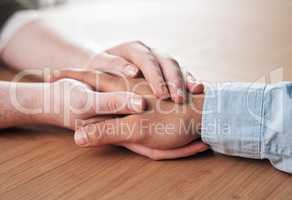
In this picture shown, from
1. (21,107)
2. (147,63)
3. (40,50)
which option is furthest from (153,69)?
(40,50)

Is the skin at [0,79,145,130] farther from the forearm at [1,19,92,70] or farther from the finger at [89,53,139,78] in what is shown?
the forearm at [1,19,92,70]

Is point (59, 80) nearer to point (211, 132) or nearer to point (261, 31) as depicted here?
point (211, 132)

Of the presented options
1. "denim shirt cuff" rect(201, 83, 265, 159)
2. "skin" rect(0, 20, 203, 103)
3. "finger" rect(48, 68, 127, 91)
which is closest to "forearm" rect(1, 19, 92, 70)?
"skin" rect(0, 20, 203, 103)

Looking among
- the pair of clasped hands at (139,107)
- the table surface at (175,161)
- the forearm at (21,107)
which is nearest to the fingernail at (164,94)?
the pair of clasped hands at (139,107)

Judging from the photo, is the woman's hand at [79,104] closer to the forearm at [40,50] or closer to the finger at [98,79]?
the finger at [98,79]

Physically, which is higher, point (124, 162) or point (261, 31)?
point (261, 31)

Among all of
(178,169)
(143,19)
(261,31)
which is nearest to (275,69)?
(261,31)

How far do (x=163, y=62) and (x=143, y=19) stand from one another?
62 cm

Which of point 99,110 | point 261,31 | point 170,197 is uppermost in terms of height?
point 261,31

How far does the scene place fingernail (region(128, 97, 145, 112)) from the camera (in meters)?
0.73

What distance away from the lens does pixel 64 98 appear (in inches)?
31.2

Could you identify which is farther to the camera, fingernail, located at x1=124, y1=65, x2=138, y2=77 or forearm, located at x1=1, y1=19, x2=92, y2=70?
forearm, located at x1=1, y1=19, x2=92, y2=70

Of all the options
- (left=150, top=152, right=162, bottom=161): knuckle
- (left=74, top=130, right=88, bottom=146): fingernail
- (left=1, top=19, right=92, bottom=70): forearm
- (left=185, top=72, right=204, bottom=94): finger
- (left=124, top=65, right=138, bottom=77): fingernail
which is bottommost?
(left=150, top=152, right=162, bottom=161): knuckle

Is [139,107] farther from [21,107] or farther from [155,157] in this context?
[21,107]
